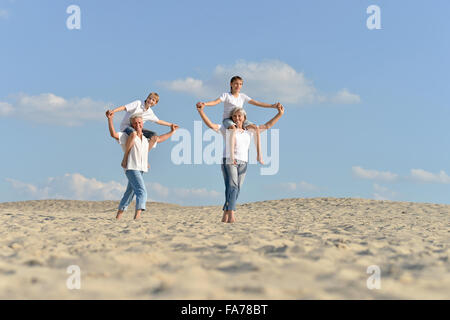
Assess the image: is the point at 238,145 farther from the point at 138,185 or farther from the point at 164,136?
the point at 138,185

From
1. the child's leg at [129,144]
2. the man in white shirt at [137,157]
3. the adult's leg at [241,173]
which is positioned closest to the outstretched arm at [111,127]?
the man in white shirt at [137,157]

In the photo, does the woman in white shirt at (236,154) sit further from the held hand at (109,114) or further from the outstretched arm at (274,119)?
the held hand at (109,114)

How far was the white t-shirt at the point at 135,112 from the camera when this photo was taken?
310 inches

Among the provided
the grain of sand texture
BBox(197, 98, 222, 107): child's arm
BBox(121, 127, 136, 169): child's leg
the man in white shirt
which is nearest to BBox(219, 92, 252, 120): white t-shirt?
BBox(197, 98, 222, 107): child's arm

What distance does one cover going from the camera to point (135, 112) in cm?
788

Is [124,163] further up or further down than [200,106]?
further down

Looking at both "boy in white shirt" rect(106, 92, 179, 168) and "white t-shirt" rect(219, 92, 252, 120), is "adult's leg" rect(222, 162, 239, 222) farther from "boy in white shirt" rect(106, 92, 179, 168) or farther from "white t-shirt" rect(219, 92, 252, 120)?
"boy in white shirt" rect(106, 92, 179, 168)

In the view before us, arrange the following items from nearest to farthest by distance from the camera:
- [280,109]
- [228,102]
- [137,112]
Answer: [280,109] → [228,102] → [137,112]

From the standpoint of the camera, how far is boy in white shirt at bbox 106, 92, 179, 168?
7406 mm

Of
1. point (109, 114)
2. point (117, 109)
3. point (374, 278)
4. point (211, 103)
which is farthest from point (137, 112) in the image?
point (374, 278)

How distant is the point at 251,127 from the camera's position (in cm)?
702

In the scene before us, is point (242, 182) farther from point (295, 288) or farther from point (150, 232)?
point (295, 288)

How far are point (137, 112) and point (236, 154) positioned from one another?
7.69ft

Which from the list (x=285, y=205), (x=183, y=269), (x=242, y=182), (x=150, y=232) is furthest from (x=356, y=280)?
(x=285, y=205)
